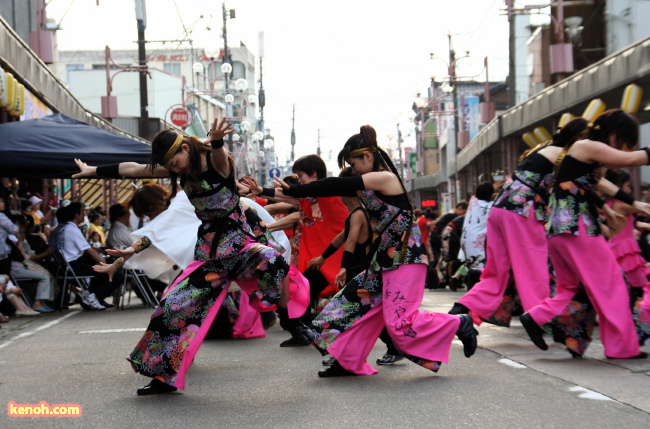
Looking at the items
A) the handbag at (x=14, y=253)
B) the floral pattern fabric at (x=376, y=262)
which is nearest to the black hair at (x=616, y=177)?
the floral pattern fabric at (x=376, y=262)

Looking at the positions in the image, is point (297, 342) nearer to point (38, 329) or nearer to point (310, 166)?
point (310, 166)

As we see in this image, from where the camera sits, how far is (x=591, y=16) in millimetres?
24188

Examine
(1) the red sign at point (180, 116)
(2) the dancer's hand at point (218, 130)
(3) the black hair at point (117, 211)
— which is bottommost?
(3) the black hair at point (117, 211)

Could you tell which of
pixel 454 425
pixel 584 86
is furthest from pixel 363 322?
pixel 584 86

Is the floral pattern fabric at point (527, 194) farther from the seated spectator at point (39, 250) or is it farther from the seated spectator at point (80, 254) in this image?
the seated spectator at point (39, 250)

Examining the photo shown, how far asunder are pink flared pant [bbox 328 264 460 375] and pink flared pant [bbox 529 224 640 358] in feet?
3.23

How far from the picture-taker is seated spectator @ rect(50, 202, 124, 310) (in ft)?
42.0

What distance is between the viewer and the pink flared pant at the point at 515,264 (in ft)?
24.4

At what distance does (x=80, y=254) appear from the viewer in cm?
1291

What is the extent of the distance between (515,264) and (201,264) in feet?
9.46

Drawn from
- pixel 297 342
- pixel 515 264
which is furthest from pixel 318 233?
pixel 515 264

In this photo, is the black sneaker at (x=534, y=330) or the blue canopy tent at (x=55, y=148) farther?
the blue canopy tent at (x=55, y=148)

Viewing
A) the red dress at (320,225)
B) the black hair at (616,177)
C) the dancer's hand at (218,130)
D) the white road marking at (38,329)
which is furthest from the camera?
the white road marking at (38,329)

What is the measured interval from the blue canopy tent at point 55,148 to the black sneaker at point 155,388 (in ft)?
22.0
